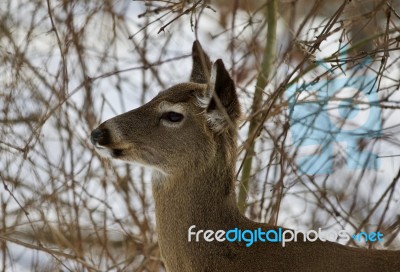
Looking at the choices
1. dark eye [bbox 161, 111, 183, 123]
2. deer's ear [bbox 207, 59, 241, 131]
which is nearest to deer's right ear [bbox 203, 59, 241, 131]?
deer's ear [bbox 207, 59, 241, 131]

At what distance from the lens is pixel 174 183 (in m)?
3.71

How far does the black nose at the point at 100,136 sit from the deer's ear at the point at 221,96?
1.53ft

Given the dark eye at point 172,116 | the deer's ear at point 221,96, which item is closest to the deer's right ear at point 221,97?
the deer's ear at point 221,96

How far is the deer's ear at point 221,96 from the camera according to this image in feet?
11.2

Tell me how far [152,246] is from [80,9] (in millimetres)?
1595

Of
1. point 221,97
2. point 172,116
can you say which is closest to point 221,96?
point 221,97

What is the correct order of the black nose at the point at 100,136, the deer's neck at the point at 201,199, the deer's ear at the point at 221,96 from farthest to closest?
the deer's neck at the point at 201,199 < the black nose at the point at 100,136 < the deer's ear at the point at 221,96

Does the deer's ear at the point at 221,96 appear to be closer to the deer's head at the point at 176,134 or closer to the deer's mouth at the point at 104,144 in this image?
the deer's head at the point at 176,134

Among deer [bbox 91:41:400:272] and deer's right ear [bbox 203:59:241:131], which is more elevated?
deer's right ear [bbox 203:59:241:131]

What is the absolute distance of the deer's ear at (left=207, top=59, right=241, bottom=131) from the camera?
3.42 m

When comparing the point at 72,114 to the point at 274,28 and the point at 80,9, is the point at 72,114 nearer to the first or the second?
the point at 80,9

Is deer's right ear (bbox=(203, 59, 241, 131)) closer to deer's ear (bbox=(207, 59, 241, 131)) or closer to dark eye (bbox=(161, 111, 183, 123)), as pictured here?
deer's ear (bbox=(207, 59, 241, 131))

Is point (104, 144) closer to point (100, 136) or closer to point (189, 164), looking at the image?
point (100, 136)

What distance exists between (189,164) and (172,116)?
9.1 inches
